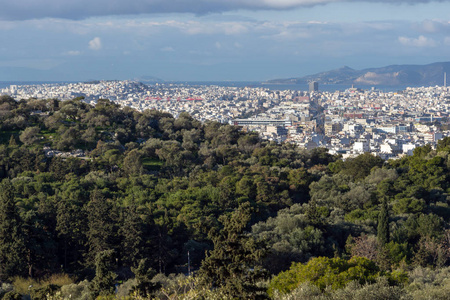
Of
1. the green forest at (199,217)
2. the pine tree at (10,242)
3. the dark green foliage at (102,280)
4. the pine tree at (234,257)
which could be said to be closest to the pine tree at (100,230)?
the green forest at (199,217)

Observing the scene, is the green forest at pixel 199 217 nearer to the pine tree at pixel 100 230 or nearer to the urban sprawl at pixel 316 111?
the pine tree at pixel 100 230

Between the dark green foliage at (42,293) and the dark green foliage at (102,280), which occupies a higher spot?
the dark green foliage at (102,280)

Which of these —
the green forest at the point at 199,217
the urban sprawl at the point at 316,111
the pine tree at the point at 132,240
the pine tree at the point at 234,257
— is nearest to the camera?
the pine tree at the point at 234,257

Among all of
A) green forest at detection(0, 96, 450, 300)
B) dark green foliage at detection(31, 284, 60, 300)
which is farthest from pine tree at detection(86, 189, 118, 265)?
dark green foliage at detection(31, 284, 60, 300)

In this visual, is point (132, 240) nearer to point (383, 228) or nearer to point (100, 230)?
point (100, 230)

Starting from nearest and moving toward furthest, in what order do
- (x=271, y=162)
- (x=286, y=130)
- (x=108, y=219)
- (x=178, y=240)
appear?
1. (x=108, y=219)
2. (x=178, y=240)
3. (x=271, y=162)
4. (x=286, y=130)

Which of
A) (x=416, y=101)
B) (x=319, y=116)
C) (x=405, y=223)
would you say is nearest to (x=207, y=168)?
(x=405, y=223)

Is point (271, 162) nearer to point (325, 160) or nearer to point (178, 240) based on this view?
point (325, 160)
